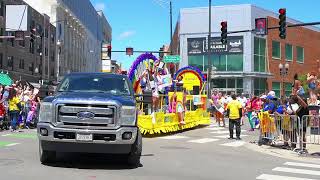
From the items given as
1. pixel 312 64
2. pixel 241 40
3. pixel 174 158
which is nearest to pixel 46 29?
pixel 241 40

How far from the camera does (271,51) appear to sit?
6297 cm

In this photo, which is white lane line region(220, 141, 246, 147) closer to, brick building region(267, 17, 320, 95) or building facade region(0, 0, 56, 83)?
building facade region(0, 0, 56, 83)

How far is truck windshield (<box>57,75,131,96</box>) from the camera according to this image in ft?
38.8

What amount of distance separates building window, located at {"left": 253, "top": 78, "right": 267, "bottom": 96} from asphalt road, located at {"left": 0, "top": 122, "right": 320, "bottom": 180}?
4370 centimetres

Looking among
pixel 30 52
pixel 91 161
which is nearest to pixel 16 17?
pixel 30 52

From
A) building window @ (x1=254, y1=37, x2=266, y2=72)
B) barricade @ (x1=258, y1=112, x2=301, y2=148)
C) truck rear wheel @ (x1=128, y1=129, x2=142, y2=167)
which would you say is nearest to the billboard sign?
building window @ (x1=254, y1=37, x2=266, y2=72)

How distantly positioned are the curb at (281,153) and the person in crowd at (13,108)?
962 cm

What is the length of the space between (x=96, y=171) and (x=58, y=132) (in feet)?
3.54

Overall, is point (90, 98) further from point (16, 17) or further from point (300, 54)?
point (300, 54)

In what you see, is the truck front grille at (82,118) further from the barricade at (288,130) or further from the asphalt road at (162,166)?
the barricade at (288,130)

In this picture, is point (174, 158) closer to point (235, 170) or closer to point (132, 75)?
point (235, 170)

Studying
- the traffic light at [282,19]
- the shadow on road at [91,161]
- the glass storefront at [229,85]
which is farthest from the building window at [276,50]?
the shadow on road at [91,161]

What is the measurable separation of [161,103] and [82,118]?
13.6 m

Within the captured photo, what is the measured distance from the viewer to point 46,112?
1066cm
